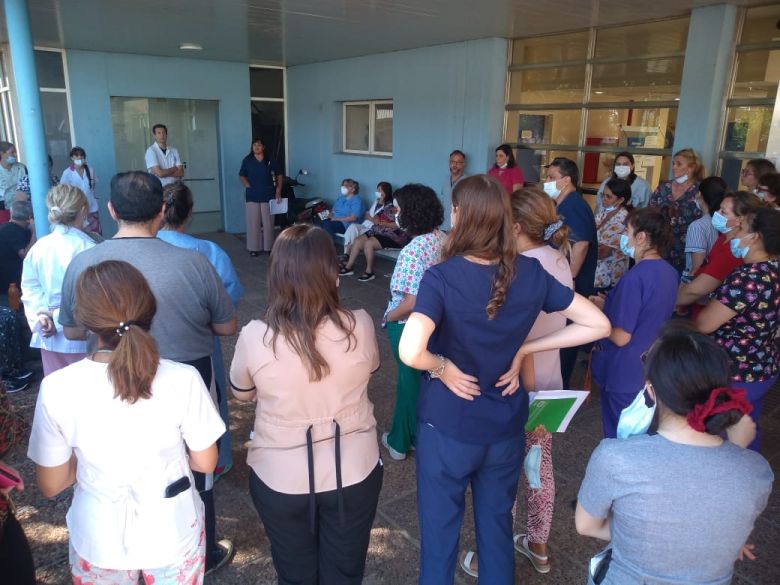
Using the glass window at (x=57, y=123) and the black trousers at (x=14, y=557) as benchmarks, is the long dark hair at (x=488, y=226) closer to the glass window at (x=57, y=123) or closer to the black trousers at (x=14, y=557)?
the black trousers at (x=14, y=557)

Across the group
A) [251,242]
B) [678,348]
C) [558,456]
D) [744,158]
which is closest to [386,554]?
[558,456]

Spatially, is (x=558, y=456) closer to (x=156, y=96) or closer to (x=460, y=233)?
(x=460, y=233)

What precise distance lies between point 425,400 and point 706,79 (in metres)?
5.28

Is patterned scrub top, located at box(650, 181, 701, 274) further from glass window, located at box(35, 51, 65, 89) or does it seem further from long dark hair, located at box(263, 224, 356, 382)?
glass window, located at box(35, 51, 65, 89)

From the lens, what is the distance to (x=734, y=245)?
2.93 metres

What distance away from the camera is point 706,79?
5695 mm

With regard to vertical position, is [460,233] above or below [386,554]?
above

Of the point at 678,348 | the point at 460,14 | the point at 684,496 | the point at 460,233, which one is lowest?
the point at 684,496

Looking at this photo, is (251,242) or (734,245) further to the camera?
(251,242)

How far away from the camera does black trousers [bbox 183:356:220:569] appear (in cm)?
228

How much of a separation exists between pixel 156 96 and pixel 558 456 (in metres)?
9.21

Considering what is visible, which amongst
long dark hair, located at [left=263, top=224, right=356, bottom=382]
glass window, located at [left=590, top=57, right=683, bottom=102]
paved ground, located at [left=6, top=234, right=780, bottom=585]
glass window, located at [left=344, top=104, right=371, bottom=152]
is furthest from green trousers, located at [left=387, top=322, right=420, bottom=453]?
glass window, located at [left=344, top=104, right=371, bottom=152]

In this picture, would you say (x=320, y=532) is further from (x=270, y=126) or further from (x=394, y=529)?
(x=270, y=126)

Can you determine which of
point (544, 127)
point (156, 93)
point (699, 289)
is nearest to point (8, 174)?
A: point (156, 93)
